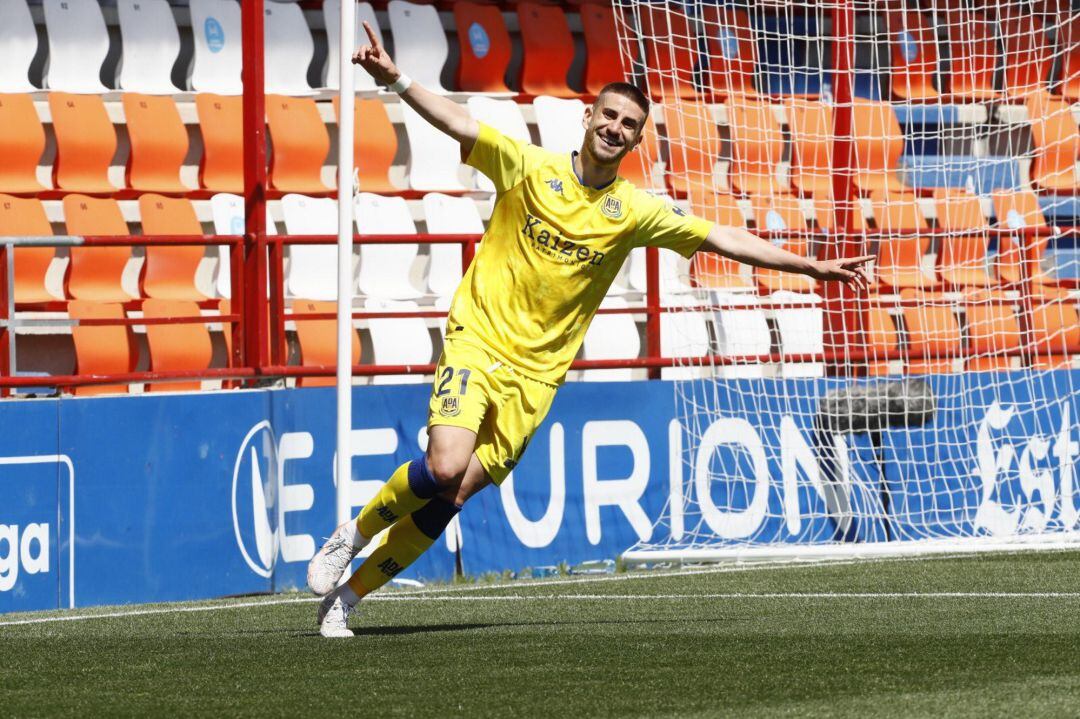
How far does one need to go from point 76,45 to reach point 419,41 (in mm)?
2504

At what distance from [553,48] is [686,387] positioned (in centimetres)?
434

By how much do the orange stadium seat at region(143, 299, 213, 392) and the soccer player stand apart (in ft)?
15.1

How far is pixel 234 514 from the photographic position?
348 inches

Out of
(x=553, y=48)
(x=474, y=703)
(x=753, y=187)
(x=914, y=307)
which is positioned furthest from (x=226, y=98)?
(x=474, y=703)

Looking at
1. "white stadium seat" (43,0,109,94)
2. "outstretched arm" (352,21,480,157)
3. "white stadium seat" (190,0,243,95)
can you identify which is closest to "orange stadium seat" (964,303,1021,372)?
"white stadium seat" (190,0,243,95)

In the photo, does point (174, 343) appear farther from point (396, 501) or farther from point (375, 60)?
point (375, 60)

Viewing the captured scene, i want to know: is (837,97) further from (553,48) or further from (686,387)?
(553,48)

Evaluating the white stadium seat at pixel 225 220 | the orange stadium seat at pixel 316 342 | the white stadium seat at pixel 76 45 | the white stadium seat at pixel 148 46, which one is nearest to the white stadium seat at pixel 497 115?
the white stadium seat at pixel 225 220

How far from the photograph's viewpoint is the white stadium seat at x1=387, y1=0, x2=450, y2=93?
43.9ft

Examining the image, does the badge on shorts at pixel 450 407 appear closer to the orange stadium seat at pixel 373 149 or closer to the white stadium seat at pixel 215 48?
the orange stadium seat at pixel 373 149

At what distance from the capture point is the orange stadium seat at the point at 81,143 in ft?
38.1

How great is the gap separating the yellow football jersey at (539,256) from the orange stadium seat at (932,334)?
5404mm

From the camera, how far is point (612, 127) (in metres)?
6.47

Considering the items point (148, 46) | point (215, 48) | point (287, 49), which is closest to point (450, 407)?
point (148, 46)
